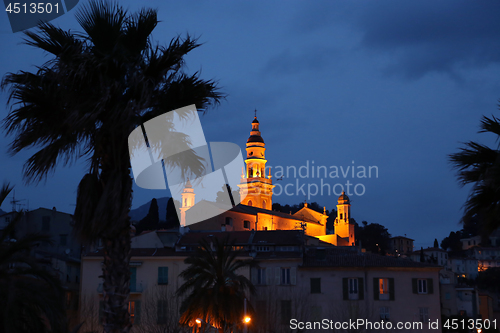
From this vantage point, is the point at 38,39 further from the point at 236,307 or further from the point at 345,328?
the point at 345,328

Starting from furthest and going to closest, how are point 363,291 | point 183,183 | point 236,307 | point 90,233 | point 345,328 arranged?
1. point 363,291
2. point 345,328
3. point 236,307
4. point 183,183
5. point 90,233

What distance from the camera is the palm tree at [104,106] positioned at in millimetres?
9977

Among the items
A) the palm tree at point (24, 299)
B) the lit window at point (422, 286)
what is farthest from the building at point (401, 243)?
the palm tree at point (24, 299)

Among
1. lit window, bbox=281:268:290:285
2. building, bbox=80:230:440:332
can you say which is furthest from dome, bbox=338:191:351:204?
lit window, bbox=281:268:290:285

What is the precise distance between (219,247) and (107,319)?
19.0m

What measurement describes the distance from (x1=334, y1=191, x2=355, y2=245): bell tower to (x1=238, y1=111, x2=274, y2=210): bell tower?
50.0 ft

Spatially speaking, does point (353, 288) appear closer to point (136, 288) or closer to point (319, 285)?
point (319, 285)

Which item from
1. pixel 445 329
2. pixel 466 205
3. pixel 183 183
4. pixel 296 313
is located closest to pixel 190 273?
pixel 296 313

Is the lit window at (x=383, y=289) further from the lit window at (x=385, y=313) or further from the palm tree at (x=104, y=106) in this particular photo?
the palm tree at (x=104, y=106)

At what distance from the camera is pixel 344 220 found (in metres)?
130

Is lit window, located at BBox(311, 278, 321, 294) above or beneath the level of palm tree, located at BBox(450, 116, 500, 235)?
beneath

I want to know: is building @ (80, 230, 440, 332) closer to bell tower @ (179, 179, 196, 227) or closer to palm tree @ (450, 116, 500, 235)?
palm tree @ (450, 116, 500, 235)

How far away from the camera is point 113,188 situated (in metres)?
10.1

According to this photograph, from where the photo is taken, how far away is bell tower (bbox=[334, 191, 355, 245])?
425 feet
